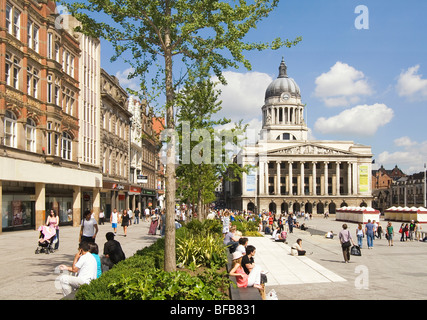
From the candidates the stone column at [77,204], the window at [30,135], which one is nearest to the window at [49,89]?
the window at [30,135]

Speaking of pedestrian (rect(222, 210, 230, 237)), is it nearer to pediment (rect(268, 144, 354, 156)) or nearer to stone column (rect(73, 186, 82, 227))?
stone column (rect(73, 186, 82, 227))

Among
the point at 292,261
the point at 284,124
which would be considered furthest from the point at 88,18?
the point at 284,124

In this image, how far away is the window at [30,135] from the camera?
30703mm

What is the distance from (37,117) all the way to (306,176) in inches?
4351

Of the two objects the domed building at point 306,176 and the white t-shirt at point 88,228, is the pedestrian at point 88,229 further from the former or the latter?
the domed building at point 306,176

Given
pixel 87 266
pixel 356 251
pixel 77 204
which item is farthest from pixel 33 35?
pixel 87 266

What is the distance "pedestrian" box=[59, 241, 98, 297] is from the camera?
30.0 ft

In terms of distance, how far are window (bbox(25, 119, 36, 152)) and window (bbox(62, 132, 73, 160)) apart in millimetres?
5562

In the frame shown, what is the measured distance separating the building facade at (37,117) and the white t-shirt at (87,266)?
Result: 19.3 meters

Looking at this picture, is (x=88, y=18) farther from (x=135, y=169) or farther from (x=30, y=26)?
(x=135, y=169)

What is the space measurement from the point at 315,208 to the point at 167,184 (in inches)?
4789

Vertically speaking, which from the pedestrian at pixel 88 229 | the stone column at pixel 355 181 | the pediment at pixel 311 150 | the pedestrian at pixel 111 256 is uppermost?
the pediment at pixel 311 150

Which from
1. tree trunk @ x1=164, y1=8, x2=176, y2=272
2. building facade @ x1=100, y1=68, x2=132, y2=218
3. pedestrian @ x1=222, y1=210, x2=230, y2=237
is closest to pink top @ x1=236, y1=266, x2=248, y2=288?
tree trunk @ x1=164, y1=8, x2=176, y2=272

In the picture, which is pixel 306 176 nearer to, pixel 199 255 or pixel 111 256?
pixel 199 255
